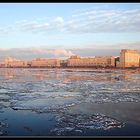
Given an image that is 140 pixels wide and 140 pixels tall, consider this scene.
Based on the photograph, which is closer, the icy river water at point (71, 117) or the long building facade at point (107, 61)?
the icy river water at point (71, 117)

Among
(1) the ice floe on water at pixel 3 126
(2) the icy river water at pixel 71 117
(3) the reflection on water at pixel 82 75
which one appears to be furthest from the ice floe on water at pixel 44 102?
(3) the reflection on water at pixel 82 75

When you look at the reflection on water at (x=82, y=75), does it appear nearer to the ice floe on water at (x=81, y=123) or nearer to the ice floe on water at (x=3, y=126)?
the ice floe on water at (x=81, y=123)

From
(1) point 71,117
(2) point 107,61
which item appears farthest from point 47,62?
(1) point 71,117

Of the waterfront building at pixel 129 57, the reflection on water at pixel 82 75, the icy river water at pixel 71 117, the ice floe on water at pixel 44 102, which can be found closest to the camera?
the icy river water at pixel 71 117

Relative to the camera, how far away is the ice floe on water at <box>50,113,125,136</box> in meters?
4.05

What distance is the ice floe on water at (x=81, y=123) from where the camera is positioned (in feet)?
13.3

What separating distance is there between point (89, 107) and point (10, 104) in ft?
5.87

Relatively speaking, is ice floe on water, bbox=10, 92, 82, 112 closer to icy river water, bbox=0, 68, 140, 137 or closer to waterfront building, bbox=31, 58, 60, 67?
icy river water, bbox=0, 68, 140, 137

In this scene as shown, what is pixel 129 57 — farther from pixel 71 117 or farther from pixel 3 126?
pixel 3 126

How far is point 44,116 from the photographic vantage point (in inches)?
203

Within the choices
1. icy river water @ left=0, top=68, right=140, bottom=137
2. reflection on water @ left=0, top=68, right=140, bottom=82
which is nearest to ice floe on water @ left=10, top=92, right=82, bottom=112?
icy river water @ left=0, top=68, right=140, bottom=137

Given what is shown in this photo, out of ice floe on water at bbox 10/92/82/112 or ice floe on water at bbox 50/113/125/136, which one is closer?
ice floe on water at bbox 50/113/125/136
